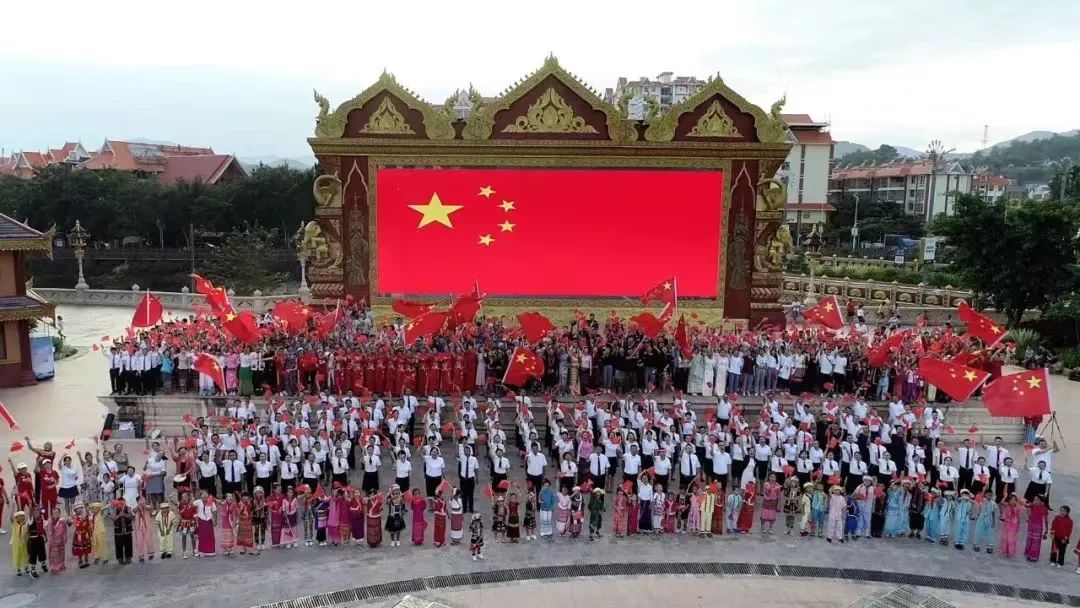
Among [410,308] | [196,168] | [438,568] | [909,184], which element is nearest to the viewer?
[438,568]

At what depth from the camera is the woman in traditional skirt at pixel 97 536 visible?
39.1 feet

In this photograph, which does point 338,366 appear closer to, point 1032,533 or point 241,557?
point 241,557

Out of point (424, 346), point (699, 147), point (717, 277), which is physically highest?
point (699, 147)

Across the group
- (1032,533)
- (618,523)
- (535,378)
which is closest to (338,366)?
(535,378)

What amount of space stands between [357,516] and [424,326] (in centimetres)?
668

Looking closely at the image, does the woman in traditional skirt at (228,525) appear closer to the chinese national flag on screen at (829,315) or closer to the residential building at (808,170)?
the chinese national flag on screen at (829,315)

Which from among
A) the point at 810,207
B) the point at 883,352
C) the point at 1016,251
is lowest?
the point at 883,352

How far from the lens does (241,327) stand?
18.8 metres

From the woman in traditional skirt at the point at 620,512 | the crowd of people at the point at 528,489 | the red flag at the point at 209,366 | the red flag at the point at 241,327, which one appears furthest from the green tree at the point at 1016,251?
the red flag at the point at 209,366

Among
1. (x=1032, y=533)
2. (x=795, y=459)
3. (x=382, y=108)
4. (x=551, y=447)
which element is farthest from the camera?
(x=382, y=108)

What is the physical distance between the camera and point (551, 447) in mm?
16547

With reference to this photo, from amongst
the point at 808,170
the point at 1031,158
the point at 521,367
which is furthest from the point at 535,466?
the point at 1031,158

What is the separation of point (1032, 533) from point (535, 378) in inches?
427

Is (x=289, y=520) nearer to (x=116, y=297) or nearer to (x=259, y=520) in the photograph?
(x=259, y=520)
